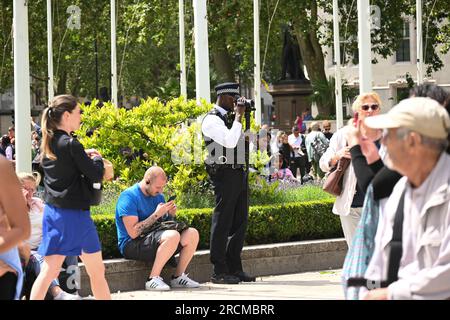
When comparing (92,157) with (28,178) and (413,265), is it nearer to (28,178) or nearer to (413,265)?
(28,178)

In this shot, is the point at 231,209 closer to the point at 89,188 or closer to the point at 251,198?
the point at 251,198

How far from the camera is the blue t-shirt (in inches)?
479

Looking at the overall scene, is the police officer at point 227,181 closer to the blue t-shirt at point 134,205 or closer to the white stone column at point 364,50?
the blue t-shirt at point 134,205

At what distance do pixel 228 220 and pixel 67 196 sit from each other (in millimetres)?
3743

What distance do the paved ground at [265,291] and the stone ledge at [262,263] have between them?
170mm

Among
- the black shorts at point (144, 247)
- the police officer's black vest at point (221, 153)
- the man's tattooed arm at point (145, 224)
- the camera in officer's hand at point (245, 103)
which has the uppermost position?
the camera in officer's hand at point (245, 103)

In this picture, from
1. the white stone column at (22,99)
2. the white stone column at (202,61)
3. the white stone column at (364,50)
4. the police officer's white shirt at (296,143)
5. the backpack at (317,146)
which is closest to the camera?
the white stone column at (202,61)

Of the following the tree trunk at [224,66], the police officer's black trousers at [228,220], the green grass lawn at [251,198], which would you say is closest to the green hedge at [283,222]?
the green grass lawn at [251,198]

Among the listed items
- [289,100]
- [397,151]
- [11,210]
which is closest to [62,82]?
[289,100]

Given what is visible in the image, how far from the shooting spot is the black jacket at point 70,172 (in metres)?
9.28

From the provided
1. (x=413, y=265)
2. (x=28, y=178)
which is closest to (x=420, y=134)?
(x=413, y=265)

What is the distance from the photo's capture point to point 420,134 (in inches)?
204

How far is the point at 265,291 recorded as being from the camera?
12148 millimetres

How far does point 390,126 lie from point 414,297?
690mm
